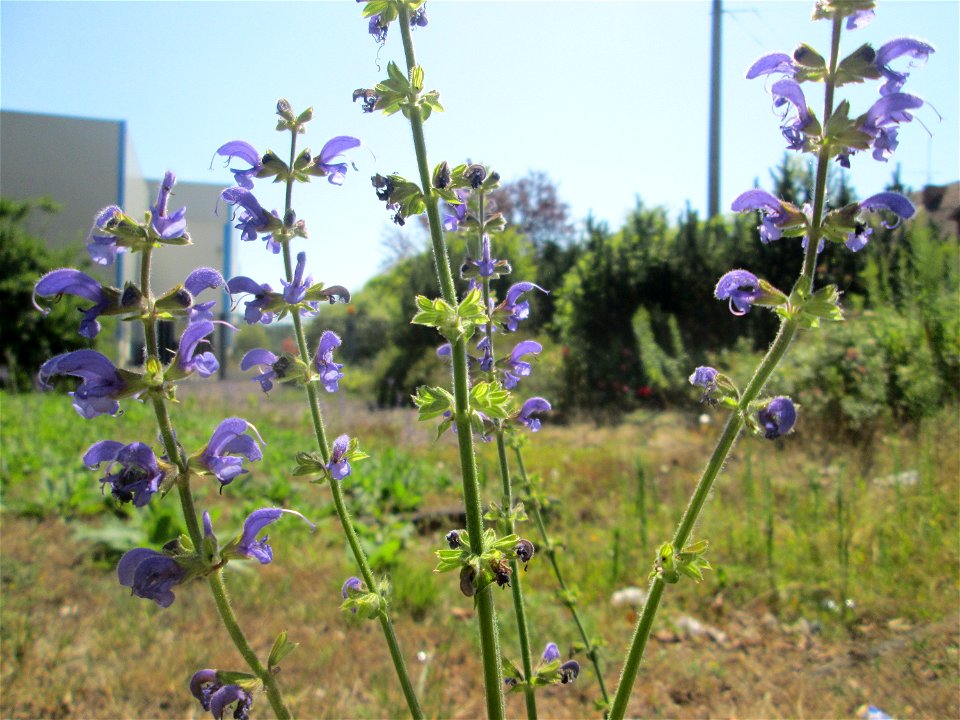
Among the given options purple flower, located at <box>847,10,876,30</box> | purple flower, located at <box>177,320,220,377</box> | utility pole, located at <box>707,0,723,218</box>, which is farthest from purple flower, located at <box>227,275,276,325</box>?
utility pole, located at <box>707,0,723,218</box>

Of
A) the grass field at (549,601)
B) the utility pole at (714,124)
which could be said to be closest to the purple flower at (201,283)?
the grass field at (549,601)

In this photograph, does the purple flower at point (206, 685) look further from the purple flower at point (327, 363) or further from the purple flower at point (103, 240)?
the purple flower at point (103, 240)

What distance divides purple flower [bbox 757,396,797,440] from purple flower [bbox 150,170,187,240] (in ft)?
4.85

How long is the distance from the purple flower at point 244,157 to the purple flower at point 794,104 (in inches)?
56.0

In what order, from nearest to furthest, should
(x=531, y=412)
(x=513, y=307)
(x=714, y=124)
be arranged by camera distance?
(x=513, y=307) → (x=531, y=412) → (x=714, y=124)

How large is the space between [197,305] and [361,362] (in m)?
23.6

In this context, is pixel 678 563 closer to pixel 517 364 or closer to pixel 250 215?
pixel 517 364

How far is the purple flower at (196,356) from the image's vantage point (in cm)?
145

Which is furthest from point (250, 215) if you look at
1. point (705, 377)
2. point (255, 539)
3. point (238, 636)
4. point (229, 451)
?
point (705, 377)

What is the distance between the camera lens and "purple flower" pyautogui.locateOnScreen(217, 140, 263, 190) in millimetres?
1890

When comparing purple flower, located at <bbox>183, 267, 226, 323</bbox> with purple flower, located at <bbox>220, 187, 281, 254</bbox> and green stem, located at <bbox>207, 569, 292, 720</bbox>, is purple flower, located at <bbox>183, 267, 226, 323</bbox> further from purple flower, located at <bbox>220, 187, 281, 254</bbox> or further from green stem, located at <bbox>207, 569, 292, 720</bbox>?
green stem, located at <bbox>207, 569, 292, 720</bbox>

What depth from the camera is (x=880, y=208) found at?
1659mm

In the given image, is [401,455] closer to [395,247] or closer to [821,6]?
[821,6]

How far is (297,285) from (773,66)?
1412mm
